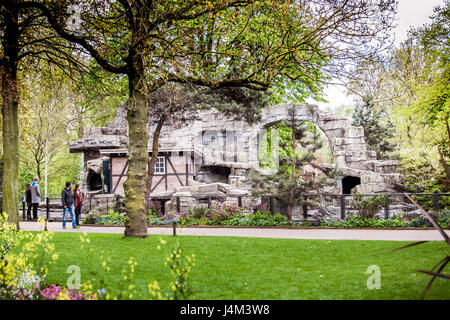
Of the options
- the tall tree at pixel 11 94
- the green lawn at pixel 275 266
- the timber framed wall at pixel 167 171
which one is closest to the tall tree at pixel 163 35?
the tall tree at pixel 11 94

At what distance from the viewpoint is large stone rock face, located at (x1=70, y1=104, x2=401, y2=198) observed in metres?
29.5

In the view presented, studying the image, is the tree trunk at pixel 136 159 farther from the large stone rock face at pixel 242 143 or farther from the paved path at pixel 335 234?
the large stone rock face at pixel 242 143

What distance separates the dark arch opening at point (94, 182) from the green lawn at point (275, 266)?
23297 millimetres

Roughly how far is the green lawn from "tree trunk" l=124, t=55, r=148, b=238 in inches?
28.2

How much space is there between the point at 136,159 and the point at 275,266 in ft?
18.6

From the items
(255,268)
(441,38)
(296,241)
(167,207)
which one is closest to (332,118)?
(441,38)

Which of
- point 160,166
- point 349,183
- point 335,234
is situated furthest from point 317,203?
point 349,183

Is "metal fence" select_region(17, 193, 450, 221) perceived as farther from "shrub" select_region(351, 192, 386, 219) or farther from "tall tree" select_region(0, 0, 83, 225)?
"tall tree" select_region(0, 0, 83, 225)

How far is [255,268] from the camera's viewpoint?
290 inches

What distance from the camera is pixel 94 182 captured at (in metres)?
34.1

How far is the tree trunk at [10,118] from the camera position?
1211 centimetres

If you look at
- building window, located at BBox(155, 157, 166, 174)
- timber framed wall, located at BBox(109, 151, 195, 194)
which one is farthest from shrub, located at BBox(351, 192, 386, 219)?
building window, located at BBox(155, 157, 166, 174)

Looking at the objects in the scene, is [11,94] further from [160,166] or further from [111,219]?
[160,166]

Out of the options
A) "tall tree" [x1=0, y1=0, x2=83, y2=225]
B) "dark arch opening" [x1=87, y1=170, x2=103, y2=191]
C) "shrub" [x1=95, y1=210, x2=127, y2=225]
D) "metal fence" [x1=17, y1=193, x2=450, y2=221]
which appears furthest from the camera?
"dark arch opening" [x1=87, y1=170, x2=103, y2=191]
